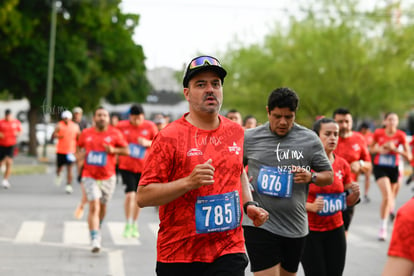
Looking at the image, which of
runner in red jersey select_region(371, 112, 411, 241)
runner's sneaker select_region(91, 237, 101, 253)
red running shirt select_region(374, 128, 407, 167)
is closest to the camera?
runner's sneaker select_region(91, 237, 101, 253)

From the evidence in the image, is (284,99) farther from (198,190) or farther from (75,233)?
(75,233)

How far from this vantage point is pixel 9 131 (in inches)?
741

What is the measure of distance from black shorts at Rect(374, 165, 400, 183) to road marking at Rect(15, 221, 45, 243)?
5.83 meters

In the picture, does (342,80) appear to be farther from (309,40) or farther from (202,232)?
(202,232)

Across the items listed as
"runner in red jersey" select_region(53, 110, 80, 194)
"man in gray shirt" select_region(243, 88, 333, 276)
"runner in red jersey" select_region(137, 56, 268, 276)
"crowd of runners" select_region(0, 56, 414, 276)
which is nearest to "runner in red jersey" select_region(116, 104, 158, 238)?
"crowd of runners" select_region(0, 56, 414, 276)

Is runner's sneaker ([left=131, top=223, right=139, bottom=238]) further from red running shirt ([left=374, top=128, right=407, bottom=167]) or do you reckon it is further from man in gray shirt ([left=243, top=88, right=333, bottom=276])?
man in gray shirt ([left=243, top=88, right=333, bottom=276])

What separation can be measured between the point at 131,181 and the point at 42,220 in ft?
6.86

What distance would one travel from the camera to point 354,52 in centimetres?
3550

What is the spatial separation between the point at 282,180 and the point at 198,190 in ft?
5.17

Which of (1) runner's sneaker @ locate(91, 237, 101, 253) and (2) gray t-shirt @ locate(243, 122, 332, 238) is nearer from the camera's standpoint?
(2) gray t-shirt @ locate(243, 122, 332, 238)

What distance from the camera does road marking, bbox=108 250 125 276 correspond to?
825cm

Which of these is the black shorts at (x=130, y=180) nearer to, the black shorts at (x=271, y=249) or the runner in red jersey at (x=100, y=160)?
the runner in red jersey at (x=100, y=160)

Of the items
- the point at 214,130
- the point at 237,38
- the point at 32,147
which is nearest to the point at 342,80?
the point at 237,38

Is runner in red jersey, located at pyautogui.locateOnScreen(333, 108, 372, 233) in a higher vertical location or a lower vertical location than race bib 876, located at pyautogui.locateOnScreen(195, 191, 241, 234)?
higher
